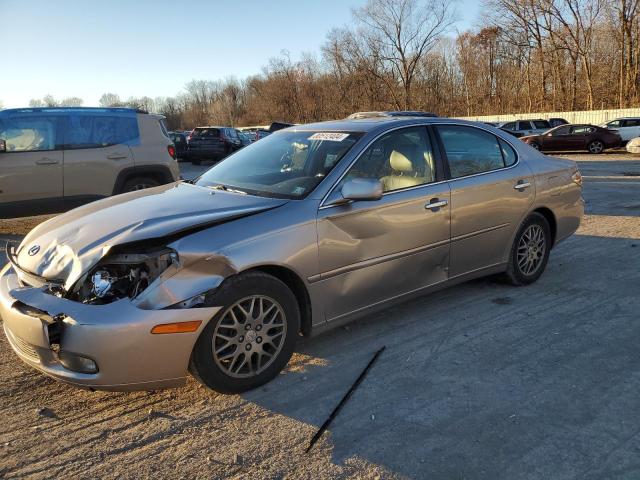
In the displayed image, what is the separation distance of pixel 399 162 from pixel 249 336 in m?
1.87

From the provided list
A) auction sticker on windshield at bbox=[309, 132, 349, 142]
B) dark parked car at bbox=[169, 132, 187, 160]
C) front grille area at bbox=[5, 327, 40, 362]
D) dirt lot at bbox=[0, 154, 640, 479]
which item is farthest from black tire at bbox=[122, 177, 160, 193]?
dark parked car at bbox=[169, 132, 187, 160]

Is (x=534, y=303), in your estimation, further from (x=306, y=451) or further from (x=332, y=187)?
(x=306, y=451)

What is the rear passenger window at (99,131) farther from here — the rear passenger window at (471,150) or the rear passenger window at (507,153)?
the rear passenger window at (507,153)

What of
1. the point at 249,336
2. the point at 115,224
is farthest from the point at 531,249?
the point at 115,224

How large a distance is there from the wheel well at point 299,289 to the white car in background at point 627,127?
967 inches

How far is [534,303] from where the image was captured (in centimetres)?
459

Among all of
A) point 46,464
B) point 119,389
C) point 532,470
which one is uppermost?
point 119,389

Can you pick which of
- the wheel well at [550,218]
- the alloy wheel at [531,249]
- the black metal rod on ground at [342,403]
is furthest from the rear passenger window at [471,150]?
the black metal rod on ground at [342,403]

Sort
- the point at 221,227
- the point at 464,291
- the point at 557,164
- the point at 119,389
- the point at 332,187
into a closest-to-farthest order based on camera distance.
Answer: the point at 119,389 < the point at 221,227 < the point at 332,187 < the point at 464,291 < the point at 557,164

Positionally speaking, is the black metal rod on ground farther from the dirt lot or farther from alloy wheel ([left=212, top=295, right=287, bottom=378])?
alloy wheel ([left=212, top=295, right=287, bottom=378])

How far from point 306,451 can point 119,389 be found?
1080mm

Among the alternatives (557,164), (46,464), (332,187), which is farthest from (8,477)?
(557,164)

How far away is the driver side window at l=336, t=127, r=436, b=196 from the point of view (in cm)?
385

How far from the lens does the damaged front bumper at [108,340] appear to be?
2670mm
